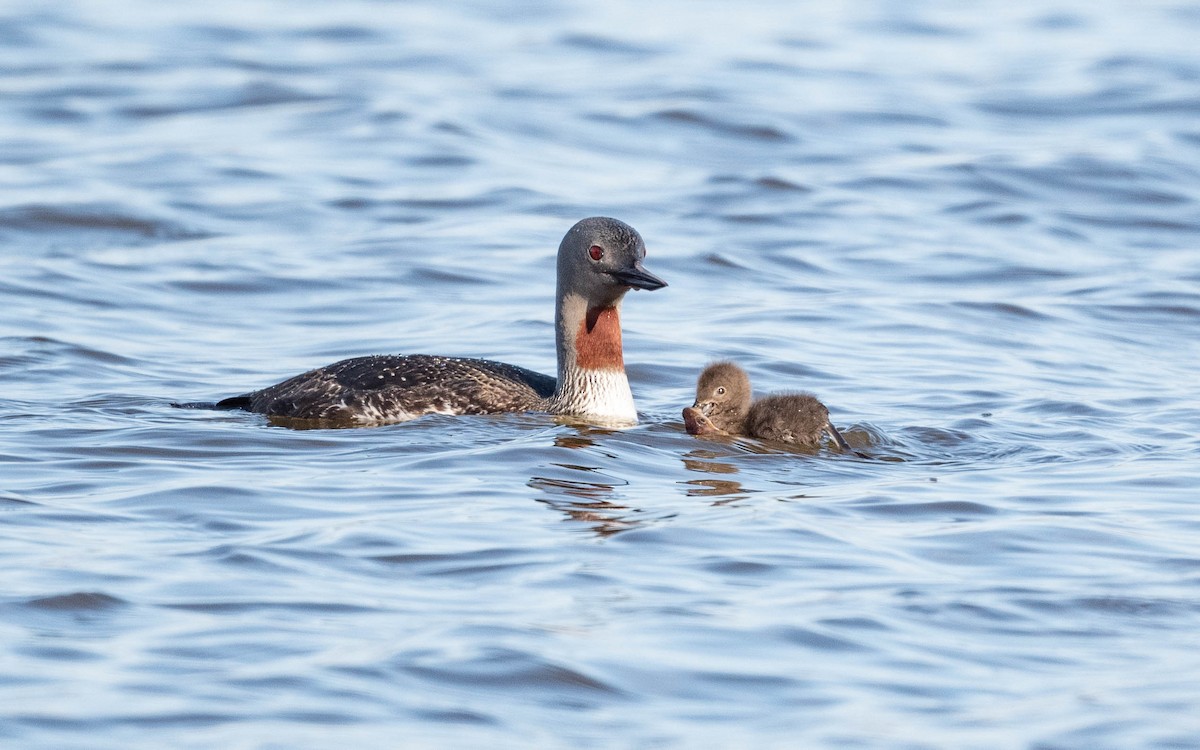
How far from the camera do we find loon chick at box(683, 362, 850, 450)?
921cm

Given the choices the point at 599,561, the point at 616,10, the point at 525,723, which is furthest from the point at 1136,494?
the point at 616,10

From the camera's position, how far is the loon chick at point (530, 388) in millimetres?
9516

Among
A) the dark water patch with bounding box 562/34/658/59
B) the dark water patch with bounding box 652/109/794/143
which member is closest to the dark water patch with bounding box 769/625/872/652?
the dark water patch with bounding box 652/109/794/143

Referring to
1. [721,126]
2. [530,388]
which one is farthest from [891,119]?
[530,388]

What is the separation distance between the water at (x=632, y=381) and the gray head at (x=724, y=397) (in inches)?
12.9

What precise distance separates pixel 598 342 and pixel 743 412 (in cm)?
→ 86

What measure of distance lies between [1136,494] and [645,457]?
233 cm

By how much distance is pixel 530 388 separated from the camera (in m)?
10.0

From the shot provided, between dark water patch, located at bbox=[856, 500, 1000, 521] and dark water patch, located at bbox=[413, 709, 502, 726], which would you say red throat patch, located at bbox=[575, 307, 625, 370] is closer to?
dark water patch, located at bbox=[856, 500, 1000, 521]

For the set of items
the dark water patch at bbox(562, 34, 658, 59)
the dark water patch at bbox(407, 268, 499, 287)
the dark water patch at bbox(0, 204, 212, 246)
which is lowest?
the dark water patch at bbox(407, 268, 499, 287)

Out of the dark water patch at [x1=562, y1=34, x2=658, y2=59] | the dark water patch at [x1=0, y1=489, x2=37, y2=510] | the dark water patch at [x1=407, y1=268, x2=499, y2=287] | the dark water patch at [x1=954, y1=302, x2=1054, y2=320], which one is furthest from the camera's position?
the dark water patch at [x1=562, y1=34, x2=658, y2=59]

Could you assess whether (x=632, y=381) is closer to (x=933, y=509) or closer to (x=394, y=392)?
(x=394, y=392)

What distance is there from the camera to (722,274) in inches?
580

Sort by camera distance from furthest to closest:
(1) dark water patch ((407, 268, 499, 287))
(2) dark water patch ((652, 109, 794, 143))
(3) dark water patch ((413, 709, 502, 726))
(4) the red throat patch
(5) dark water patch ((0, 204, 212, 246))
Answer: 1. (2) dark water patch ((652, 109, 794, 143))
2. (5) dark water patch ((0, 204, 212, 246))
3. (1) dark water patch ((407, 268, 499, 287))
4. (4) the red throat patch
5. (3) dark water patch ((413, 709, 502, 726))
